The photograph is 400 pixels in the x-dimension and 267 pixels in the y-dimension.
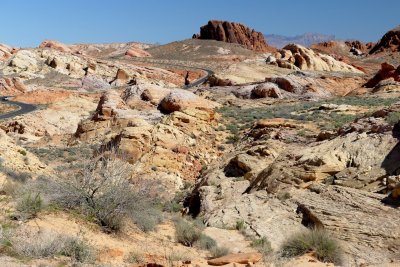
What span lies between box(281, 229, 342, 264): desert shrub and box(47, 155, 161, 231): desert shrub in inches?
113

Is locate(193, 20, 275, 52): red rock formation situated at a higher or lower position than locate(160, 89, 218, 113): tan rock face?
higher

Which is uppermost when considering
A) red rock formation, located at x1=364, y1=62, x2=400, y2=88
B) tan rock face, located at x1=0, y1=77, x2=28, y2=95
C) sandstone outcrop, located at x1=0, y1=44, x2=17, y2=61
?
sandstone outcrop, located at x1=0, y1=44, x2=17, y2=61

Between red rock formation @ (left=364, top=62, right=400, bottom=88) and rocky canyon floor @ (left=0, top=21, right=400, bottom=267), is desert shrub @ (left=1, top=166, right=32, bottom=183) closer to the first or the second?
rocky canyon floor @ (left=0, top=21, right=400, bottom=267)

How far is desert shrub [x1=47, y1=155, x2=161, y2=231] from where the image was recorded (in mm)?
8867

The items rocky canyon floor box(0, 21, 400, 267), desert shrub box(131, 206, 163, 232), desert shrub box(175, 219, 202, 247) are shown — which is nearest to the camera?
rocky canyon floor box(0, 21, 400, 267)

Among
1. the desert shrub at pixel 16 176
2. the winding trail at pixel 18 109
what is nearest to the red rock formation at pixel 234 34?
the winding trail at pixel 18 109

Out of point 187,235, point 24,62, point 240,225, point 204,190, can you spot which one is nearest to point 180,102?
point 204,190

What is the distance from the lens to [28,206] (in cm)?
823

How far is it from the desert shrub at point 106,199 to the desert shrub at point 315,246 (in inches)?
113

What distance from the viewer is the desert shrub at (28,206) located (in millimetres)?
8035

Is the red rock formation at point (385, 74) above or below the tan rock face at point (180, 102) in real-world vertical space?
above

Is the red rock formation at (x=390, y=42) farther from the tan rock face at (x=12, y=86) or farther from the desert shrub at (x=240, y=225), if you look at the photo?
the desert shrub at (x=240, y=225)

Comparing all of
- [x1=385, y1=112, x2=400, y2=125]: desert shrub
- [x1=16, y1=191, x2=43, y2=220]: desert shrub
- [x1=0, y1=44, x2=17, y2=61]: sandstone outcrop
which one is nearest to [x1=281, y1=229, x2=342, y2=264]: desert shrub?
[x1=16, y1=191, x2=43, y2=220]: desert shrub

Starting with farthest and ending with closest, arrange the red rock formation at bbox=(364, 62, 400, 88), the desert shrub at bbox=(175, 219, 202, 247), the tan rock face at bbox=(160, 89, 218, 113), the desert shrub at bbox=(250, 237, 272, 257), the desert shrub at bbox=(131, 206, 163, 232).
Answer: the red rock formation at bbox=(364, 62, 400, 88)
the tan rock face at bbox=(160, 89, 218, 113)
the desert shrub at bbox=(131, 206, 163, 232)
the desert shrub at bbox=(175, 219, 202, 247)
the desert shrub at bbox=(250, 237, 272, 257)
